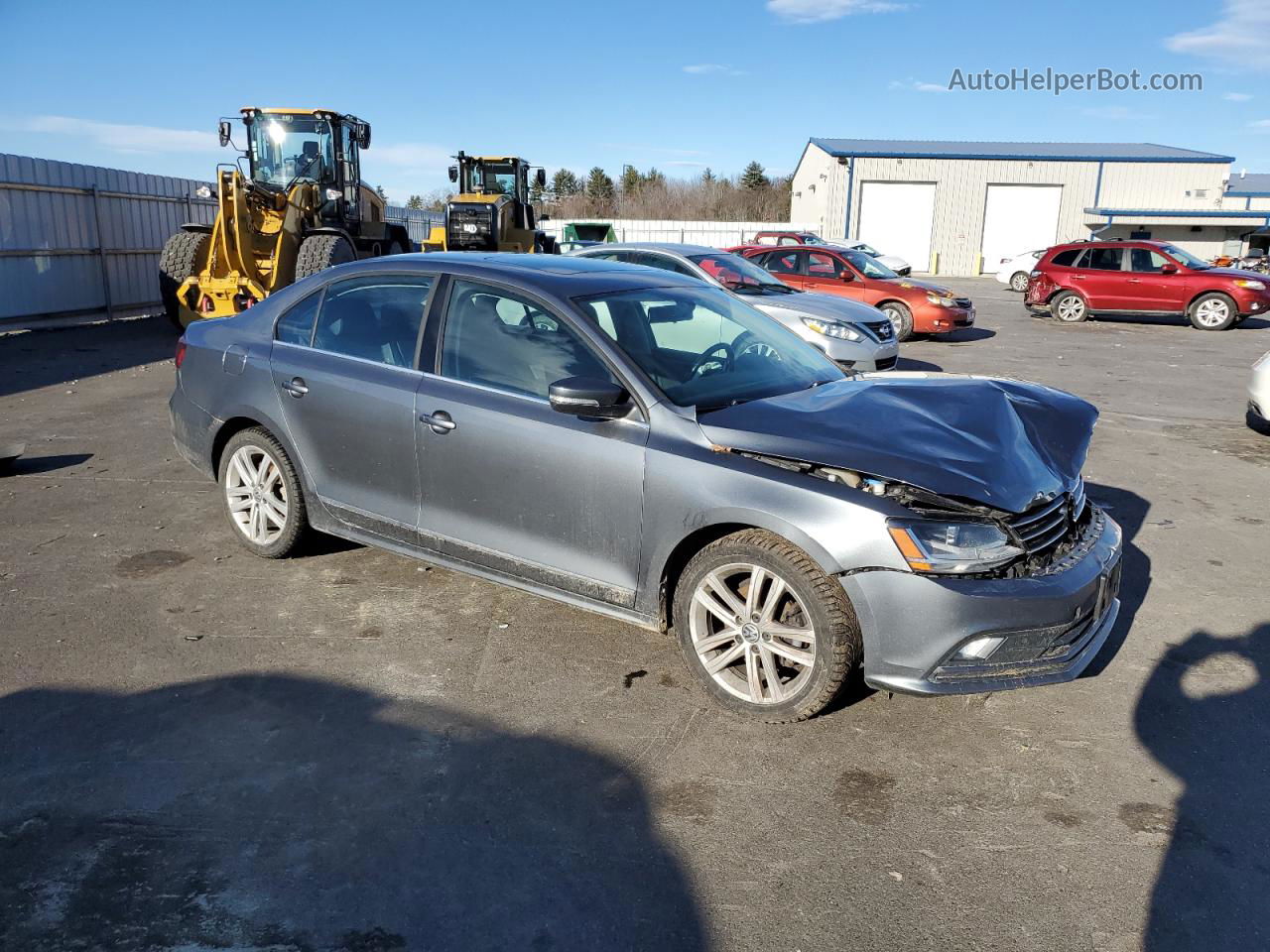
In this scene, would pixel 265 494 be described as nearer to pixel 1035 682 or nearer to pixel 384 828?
pixel 384 828

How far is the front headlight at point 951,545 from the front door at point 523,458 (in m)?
1.04

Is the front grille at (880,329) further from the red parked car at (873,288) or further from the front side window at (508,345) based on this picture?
the front side window at (508,345)

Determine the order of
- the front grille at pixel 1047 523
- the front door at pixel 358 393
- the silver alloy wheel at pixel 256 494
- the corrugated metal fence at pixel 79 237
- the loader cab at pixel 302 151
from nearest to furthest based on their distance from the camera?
the front grille at pixel 1047 523, the front door at pixel 358 393, the silver alloy wheel at pixel 256 494, the corrugated metal fence at pixel 79 237, the loader cab at pixel 302 151

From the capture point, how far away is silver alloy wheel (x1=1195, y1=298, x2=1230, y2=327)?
1932 cm

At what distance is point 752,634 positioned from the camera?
364 centimetres

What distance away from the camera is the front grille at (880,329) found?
38.0ft

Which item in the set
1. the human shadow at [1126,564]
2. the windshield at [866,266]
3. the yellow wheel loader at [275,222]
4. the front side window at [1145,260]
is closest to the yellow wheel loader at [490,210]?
the yellow wheel loader at [275,222]

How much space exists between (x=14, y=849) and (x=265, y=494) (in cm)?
252

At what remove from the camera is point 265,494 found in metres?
5.21

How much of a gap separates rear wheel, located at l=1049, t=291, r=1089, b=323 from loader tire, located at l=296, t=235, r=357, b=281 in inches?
578

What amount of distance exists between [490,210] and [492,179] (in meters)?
2.34

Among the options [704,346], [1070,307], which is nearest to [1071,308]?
[1070,307]

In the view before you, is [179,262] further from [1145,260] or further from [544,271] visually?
[1145,260]

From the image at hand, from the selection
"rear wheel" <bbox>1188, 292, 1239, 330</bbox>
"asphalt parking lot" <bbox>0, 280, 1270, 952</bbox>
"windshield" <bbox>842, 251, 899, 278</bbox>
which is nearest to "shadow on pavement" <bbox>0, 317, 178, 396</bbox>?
"asphalt parking lot" <bbox>0, 280, 1270, 952</bbox>
